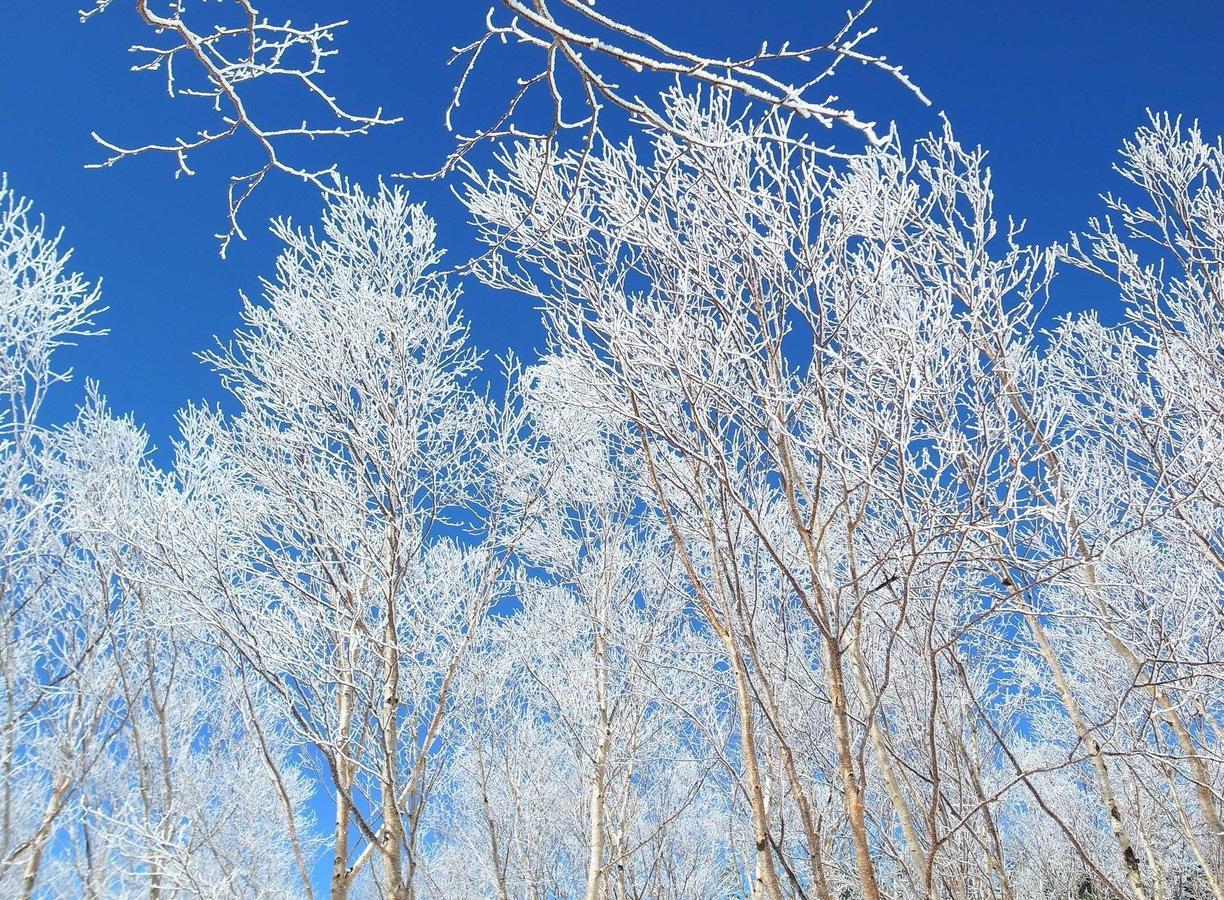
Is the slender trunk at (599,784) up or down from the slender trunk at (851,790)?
up

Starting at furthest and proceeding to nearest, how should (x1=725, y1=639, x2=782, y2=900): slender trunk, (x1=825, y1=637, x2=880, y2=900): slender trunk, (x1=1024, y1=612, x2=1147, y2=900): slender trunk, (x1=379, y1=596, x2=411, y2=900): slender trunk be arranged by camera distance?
(x1=1024, y1=612, x2=1147, y2=900): slender trunk < (x1=379, y1=596, x2=411, y2=900): slender trunk < (x1=725, y1=639, x2=782, y2=900): slender trunk < (x1=825, y1=637, x2=880, y2=900): slender trunk

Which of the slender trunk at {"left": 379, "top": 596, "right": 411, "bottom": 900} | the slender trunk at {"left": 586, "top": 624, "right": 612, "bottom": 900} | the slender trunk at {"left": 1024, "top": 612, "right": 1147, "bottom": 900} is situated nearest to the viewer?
the slender trunk at {"left": 379, "top": 596, "right": 411, "bottom": 900}

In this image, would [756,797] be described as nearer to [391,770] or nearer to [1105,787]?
[391,770]

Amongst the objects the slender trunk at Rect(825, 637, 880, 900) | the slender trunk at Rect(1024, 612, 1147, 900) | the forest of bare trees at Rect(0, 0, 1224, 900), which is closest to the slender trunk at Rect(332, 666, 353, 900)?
the forest of bare trees at Rect(0, 0, 1224, 900)

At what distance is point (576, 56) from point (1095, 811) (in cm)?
1806

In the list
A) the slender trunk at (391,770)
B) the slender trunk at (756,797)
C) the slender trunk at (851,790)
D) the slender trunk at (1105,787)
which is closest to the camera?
the slender trunk at (851,790)

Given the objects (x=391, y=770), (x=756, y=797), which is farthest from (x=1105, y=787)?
(x=391, y=770)

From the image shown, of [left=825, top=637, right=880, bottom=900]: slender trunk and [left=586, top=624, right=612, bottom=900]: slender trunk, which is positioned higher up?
[left=586, top=624, right=612, bottom=900]: slender trunk

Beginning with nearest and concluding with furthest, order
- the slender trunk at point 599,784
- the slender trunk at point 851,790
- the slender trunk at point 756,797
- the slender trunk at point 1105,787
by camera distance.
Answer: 1. the slender trunk at point 851,790
2. the slender trunk at point 756,797
3. the slender trunk at point 1105,787
4. the slender trunk at point 599,784

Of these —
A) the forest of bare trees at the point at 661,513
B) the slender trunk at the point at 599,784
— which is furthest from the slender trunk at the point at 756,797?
the slender trunk at the point at 599,784

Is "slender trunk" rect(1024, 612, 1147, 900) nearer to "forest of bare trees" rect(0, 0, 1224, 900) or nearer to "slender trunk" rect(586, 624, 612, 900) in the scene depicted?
"forest of bare trees" rect(0, 0, 1224, 900)

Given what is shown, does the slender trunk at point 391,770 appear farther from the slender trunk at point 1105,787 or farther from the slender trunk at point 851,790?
the slender trunk at point 1105,787

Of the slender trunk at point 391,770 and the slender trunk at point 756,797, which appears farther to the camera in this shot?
the slender trunk at point 391,770

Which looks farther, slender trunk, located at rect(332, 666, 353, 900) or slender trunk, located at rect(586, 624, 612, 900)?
slender trunk, located at rect(586, 624, 612, 900)
